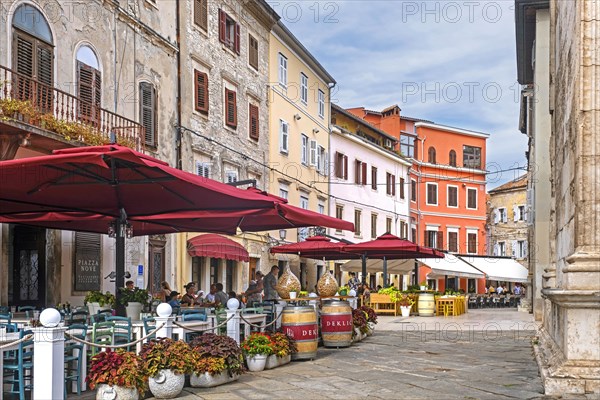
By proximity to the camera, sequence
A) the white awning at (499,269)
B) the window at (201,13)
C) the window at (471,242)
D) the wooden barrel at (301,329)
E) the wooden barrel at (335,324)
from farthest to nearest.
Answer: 1. the window at (471,242)
2. the white awning at (499,269)
3. the window at (201,13)
4. the wooden barrel at (335,324)
5. the wooden barrel at (301,329)

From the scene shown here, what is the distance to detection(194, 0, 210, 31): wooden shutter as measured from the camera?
23047mm

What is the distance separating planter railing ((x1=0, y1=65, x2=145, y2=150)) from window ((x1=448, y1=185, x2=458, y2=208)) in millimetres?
34835

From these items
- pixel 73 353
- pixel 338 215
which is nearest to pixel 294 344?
pixel 73 353

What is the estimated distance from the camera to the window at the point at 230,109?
990 inches

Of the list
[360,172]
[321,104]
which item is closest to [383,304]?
[321,104]

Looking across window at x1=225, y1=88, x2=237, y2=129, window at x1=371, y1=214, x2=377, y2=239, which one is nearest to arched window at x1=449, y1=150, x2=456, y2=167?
window at x1=371, y1=214, x2=377, y2=239

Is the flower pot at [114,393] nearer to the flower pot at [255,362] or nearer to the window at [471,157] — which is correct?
the flower pot at [255,362]

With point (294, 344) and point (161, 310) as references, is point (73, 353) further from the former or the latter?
point (294, 344)

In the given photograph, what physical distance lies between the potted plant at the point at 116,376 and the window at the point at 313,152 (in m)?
26.3

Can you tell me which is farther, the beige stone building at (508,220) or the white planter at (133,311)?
the beige stone building at (508,220)

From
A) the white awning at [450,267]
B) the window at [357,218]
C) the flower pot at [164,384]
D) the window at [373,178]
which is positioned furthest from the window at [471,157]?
the flower pot at [164,384]

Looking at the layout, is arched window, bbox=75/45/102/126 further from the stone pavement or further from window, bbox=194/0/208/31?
the stone pavement

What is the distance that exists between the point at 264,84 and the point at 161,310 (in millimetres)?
20764

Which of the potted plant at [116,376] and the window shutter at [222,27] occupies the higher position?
the window shutter at [222,27]
